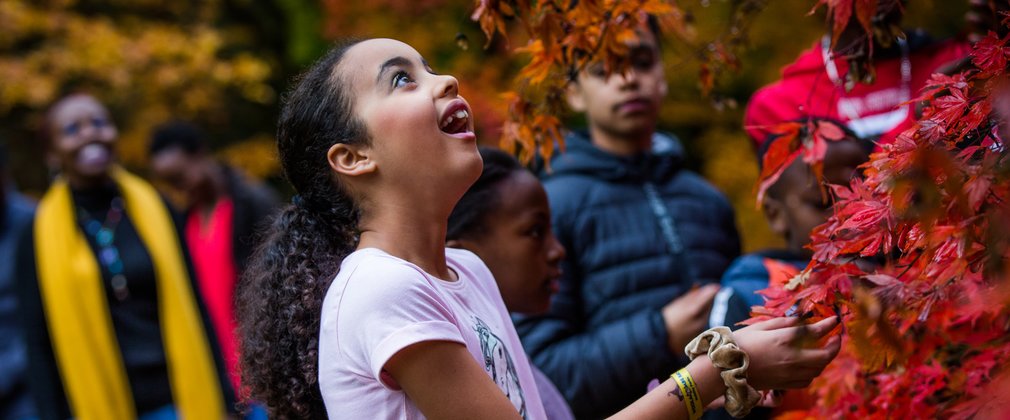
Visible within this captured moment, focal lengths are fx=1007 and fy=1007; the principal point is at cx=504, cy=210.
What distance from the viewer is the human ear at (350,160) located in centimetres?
185

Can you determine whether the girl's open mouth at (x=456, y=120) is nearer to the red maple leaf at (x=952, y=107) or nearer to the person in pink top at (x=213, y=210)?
the red maple leaf at (x=952, y=107)

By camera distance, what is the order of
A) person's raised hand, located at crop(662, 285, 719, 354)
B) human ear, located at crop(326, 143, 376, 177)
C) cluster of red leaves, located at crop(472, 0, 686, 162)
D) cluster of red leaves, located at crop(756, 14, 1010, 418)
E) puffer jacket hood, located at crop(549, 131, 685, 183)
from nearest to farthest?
cluster of red leaves, located at crop(756, 14, 1010, 418), human ear, located at crop(326, 143, 376, 177), cluster of red leaves, located at crop(472, 0, 686, 162), person's raised hand, located at crop(662, 285, 719, 354), puffer jacket hood, located at crop(549, 131, 685, 183)

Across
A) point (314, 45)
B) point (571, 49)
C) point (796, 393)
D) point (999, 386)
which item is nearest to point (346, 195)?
point (571, 49)

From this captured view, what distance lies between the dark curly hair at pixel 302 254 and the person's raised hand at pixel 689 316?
46.1 inches

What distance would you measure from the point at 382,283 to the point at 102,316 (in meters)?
3.13

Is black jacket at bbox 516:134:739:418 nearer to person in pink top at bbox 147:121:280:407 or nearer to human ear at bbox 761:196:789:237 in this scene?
human ear at bbox 761:196:789:237

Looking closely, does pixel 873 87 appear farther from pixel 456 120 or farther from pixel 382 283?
pixel 382 283

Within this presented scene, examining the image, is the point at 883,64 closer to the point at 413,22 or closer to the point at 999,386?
the point at 999,386

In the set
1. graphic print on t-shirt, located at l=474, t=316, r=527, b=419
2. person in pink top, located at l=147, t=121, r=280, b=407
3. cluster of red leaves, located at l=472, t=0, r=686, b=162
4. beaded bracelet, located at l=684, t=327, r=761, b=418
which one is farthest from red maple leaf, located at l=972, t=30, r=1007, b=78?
person in pink top, located at l=147, t=121, r=280, b=407

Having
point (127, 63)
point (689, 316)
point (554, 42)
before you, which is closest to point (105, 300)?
point (689, 316)

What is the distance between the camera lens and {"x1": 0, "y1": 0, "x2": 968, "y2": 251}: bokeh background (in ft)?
25.1

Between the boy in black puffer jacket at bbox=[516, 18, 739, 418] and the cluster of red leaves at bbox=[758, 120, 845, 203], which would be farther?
the boy in black puffer jacket at bbox=[516, 18, 739, 418]

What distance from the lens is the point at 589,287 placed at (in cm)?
309

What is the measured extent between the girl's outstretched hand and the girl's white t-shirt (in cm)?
44
